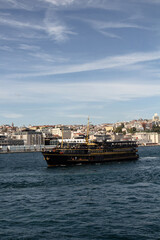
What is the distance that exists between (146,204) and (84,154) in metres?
39.6

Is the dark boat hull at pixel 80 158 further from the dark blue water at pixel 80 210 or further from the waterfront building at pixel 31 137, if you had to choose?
the waterfront building at pixel 31 137

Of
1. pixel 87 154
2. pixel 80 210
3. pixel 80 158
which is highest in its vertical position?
pixel 87 154

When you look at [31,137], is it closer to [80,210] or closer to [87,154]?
[87,154]

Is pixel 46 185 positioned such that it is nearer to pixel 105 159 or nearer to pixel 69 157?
pixel 69 157

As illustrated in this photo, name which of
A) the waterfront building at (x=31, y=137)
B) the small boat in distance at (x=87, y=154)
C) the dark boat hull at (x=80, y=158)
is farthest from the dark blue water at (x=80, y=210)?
the waterfront building at (x=31, y=137)

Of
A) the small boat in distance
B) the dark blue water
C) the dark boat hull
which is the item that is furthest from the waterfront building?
the dark blue water

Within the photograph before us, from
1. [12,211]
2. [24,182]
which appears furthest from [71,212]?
[24,182]

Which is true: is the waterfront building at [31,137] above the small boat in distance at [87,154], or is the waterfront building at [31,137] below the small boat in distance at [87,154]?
above

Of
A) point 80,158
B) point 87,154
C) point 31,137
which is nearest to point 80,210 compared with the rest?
point 80,158

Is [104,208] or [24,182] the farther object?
[24,182]

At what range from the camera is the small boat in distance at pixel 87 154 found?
62.0 metres

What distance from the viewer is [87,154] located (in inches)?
2625

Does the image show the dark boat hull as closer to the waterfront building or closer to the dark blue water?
the dark blue water

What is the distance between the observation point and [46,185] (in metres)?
38.4
